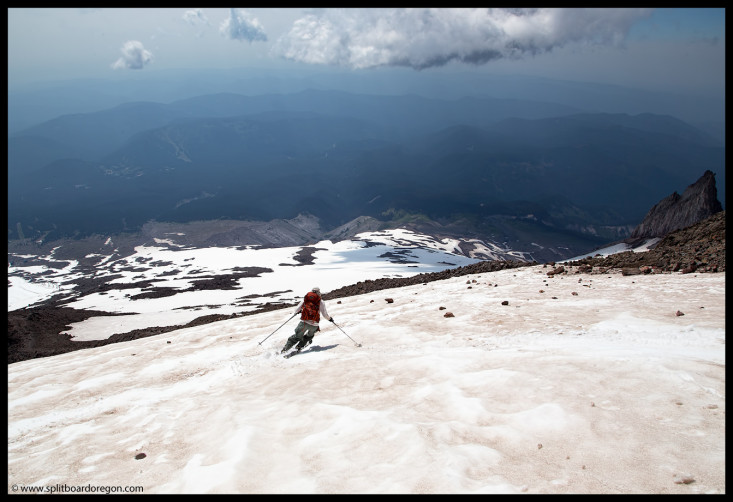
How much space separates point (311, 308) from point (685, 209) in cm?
10774

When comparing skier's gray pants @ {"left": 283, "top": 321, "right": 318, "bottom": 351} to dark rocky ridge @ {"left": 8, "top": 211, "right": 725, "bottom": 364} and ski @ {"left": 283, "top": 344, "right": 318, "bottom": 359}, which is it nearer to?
ski @ {"left": 283, "top": 344, "right": 318, "bottom": 359}

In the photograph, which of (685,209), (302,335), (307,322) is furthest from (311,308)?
(685,209)

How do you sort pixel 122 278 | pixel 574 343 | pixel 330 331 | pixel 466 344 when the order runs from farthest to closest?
pixel 122 278
pixel 330 331
pixel 466 344
pixel 574 343

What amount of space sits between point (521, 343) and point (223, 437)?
27.3 feet

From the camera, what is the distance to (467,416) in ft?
26.0

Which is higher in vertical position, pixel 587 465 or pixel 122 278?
pixel 587 465

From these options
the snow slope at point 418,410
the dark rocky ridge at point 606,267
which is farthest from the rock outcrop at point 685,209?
the snow slope at point 418,410

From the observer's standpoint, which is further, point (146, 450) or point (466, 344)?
point (466, 344)

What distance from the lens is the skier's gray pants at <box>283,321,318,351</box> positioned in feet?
47.7

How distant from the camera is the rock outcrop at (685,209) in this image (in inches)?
3688

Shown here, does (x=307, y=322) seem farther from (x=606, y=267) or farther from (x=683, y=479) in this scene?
(x=606, y=267)

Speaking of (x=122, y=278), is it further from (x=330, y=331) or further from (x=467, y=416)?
(x=467, y=416)

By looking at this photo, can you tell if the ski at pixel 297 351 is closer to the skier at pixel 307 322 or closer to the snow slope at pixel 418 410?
the skier at pixel 307 322

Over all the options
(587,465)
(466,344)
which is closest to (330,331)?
(466,344)
